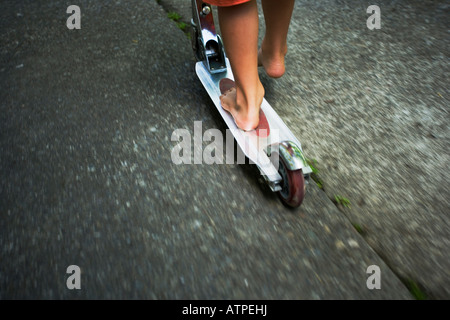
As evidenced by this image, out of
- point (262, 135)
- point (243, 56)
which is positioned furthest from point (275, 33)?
point (262, 135)

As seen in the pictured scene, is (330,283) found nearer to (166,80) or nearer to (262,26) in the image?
(166,80)

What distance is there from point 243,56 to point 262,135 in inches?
14.1

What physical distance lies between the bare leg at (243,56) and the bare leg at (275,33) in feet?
0.83

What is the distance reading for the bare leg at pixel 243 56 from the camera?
1411 millimetres

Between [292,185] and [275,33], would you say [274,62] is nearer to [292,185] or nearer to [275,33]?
[275,33]

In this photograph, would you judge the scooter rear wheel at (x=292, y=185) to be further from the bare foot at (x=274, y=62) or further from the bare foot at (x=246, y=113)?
the bare foot at (x=274, y=62)

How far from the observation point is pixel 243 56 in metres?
1.48

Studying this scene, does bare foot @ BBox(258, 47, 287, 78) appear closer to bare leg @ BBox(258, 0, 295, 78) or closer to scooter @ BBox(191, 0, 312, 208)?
bare leg @ BBox(258, 0, 295, 78)

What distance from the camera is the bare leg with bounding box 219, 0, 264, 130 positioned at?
1.41m

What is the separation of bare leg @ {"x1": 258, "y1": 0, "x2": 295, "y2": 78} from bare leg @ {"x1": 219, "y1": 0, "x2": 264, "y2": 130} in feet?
0.83

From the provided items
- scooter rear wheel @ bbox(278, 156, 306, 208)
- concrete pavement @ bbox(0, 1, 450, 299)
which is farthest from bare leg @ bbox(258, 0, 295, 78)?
scooter rear wheel @ bbox(278, 156, 306, 208)

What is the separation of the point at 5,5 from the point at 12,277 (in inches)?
111

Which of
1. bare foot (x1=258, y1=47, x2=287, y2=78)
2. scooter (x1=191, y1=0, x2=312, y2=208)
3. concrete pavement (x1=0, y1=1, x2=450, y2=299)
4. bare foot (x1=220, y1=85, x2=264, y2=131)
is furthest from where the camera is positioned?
bare foot (x1=258, y1=47, x2=287, y2=78)
